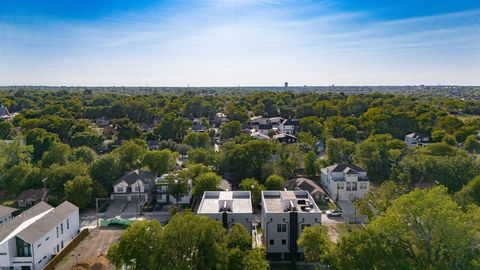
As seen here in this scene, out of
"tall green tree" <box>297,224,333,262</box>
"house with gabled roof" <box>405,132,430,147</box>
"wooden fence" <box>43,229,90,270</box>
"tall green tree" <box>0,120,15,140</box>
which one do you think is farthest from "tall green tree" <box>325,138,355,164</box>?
"tall green tree" <box>0,120,15,140</box>

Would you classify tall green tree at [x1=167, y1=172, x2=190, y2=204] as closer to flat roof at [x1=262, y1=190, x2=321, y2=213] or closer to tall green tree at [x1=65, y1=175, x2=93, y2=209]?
tall green tree at [x1=65, y1=175, x2=93, y2=209]

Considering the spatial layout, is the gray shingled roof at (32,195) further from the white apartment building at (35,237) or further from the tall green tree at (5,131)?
the tall green tree at (5,131)

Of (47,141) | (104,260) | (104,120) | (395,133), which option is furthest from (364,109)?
(104,260)

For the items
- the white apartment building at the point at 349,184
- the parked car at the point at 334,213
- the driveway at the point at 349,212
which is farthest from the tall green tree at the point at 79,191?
the white apartment building at the point at 349,184

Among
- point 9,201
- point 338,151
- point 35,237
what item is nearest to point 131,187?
point 9,201

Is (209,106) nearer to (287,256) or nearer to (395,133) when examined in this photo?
(395,133)

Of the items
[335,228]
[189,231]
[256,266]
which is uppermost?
[189,231]

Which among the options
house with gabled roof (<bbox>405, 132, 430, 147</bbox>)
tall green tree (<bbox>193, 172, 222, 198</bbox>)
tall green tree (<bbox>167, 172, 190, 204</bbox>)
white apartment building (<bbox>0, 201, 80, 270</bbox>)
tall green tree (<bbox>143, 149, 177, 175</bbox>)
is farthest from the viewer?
house with gabled roof (<bbox>405, 132, 430, 147</bbox>)
